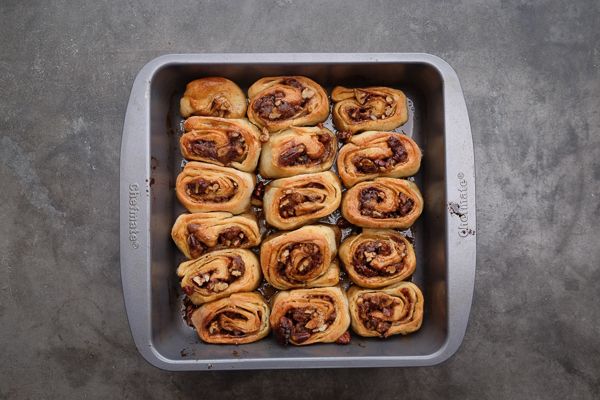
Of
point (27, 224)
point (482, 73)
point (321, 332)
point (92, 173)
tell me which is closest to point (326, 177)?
point (321, 332)

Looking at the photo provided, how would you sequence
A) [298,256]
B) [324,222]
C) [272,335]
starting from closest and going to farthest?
[298,256], [272,335], [324,222]

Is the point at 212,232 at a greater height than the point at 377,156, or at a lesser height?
lesser

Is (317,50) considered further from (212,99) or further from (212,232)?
(212,232)

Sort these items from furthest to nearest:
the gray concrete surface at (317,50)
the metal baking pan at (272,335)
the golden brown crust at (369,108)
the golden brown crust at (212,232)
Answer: the gray concrete surface at (317,50)
the golden brown crust at (369,108)
the golden brown crust at (212,232)
the metal baking pan at (272,335)

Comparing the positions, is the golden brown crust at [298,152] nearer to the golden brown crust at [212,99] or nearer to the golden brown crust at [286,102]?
the golden brown crust at [286,102]

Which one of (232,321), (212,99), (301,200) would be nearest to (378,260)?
(301,200)

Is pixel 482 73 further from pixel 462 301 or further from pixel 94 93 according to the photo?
pixel 94 93

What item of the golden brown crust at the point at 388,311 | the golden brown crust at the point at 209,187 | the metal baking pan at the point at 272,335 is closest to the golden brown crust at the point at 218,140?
the golden brown crust at the point at 209,187
